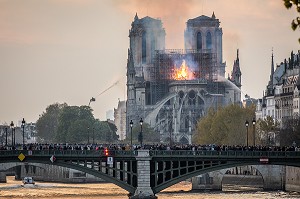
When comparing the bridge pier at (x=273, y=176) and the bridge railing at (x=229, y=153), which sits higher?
the bridge railing at (x=229, y=153)

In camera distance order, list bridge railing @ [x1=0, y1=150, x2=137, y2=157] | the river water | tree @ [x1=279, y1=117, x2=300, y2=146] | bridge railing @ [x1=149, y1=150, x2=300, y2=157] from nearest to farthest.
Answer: bridge railing @ [x1=0, y1=150, x2=137, y2=157]
bridge railing @ [x1=149, y1=150, x2=300, y2=157]
the river water
tree @ [x1=279, y1=117, x2=300, y2=146]

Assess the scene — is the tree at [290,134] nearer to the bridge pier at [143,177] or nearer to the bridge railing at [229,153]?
the bridge railing at [229,153]

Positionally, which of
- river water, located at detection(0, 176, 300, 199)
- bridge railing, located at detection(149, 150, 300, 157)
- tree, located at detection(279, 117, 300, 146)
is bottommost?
river water, located at detection(0, 176, 300, 199)

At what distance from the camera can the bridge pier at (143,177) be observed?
12531 cm

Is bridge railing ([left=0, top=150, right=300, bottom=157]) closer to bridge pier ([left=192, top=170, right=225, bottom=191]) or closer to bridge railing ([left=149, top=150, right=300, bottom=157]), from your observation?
bridge railing ([left=149, top=150, right=300, bottom=157])

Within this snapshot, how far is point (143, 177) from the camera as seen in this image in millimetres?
125938

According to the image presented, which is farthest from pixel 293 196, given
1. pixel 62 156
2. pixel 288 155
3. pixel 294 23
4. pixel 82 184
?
pixel 294 23

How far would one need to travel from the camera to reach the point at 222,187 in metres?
165

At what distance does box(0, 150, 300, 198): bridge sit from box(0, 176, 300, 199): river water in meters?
9.52

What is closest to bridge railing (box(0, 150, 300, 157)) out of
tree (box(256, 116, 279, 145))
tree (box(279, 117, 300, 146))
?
tree (box(279, 117, 300, 146))

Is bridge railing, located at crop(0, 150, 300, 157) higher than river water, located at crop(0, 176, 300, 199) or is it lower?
higher

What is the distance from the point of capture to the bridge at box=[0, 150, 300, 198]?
125 m

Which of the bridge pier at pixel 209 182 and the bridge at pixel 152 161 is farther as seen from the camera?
the bridge pier at pixel 209 182

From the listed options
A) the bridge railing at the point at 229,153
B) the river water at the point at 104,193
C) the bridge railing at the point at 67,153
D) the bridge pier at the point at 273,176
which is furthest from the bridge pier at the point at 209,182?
the bridge railing at the point at 67,153
